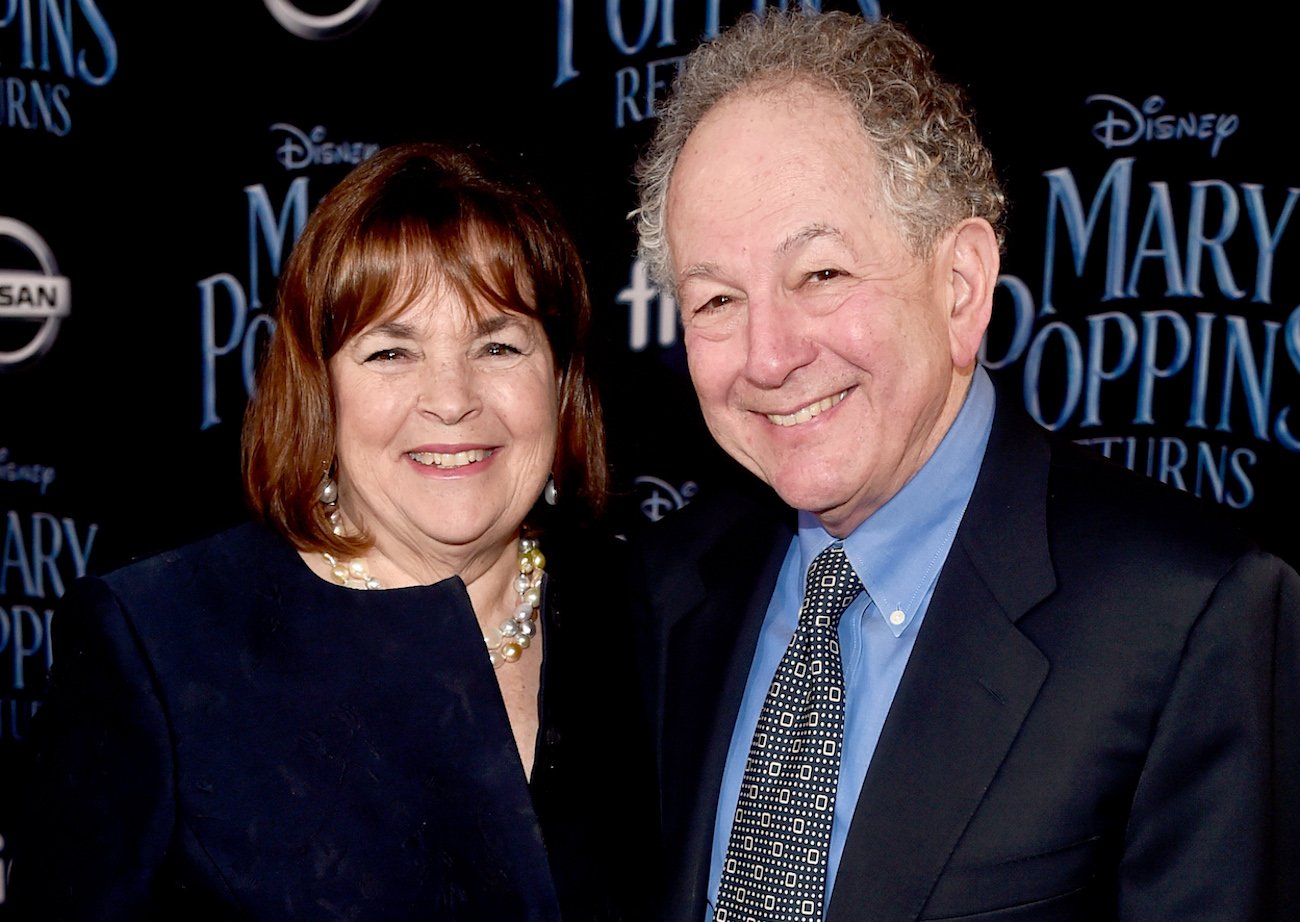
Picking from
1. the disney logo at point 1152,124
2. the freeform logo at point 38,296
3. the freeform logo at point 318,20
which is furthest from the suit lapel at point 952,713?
the freeform logo at point 38,296

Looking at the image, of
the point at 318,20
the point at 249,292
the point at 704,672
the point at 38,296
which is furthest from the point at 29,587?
the point at 704,672

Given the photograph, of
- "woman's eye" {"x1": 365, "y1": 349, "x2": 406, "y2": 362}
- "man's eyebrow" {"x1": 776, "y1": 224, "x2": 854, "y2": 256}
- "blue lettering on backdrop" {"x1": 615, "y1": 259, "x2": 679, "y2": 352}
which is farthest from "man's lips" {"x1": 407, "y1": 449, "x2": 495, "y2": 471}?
"blue lettering on backdrop" {"x1": 615, "y1": 259, "x2": 679, "y2": 352}

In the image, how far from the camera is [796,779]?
176 cm

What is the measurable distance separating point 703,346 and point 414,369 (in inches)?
18.8

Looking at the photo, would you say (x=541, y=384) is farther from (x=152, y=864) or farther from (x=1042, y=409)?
Answer: (x=1042, y=409)

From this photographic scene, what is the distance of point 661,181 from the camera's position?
6.64 ft

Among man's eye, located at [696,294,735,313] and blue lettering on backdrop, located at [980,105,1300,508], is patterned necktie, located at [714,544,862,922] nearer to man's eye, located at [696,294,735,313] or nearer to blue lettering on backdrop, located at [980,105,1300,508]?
man's eye, located at [696,294,735,313]

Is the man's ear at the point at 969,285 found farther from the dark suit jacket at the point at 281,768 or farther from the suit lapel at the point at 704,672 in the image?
the dark suit jacket at the point at 281,768

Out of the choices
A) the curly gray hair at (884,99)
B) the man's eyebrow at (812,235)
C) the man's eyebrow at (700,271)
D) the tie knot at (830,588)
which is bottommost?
the tie knot at (830,588)

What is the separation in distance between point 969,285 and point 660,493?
1732 millimetres

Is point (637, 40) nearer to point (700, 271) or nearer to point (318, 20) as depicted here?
point (318, 20)

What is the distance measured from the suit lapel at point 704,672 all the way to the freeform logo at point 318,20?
196cm

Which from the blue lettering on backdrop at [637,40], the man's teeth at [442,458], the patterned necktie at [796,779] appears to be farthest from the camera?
the blue lettering on backdrop at [637,40]

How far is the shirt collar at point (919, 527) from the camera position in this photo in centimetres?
182
